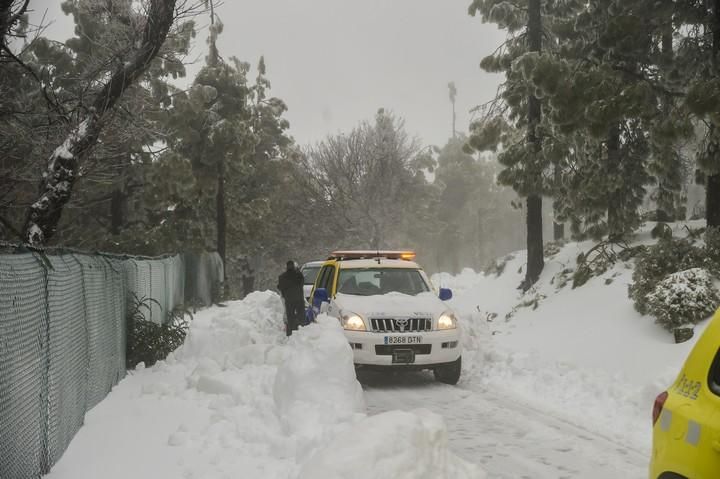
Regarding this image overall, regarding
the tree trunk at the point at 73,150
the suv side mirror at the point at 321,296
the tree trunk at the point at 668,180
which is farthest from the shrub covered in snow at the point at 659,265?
the tree trunk at the point at 73,150

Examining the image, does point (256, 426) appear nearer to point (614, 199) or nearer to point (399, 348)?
point (399, 348)

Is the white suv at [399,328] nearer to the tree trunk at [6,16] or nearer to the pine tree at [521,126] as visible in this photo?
the tree trunk at [6,16]

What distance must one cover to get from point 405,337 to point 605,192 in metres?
8.75

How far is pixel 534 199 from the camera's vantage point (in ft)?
65.8

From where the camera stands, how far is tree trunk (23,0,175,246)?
31.9 ft

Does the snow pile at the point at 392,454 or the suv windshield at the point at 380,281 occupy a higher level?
the suv windshield at the point at 380,281

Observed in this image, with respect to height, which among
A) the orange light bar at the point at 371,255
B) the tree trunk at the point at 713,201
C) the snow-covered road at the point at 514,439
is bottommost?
the snow-covered road at the point at 514,439

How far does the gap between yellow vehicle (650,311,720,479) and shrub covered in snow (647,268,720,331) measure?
25.4 ft

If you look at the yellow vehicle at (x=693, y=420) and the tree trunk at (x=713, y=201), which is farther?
the tree trunk at (x=713, y=201)

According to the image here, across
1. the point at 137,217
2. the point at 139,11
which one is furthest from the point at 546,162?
the point at 137,217

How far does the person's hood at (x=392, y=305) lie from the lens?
991cm

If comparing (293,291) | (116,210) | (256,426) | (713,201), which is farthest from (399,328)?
(116,210)

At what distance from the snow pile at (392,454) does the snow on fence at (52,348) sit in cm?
203

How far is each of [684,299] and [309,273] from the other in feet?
30.4
